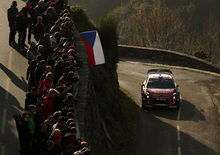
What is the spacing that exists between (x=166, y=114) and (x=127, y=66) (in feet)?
47.9

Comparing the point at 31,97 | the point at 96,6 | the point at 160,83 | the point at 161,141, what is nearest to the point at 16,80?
the point at 31,97

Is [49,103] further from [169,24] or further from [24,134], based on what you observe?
[169,24]

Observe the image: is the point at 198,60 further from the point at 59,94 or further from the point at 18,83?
the point at 59,94

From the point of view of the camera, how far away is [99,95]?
27.3 metres

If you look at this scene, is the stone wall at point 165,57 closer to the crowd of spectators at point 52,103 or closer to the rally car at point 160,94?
the rally car at point 160,94

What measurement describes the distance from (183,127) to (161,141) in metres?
2.26

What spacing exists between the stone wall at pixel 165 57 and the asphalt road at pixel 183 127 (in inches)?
280

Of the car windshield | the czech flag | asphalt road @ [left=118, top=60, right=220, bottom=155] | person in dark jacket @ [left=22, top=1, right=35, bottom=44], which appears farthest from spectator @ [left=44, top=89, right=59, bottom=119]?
the car windshield

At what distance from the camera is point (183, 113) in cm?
3109

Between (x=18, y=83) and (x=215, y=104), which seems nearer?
(x=18, y=83)

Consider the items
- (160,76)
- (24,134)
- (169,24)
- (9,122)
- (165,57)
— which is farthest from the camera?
(169,24)

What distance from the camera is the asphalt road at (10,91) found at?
15.8 meters

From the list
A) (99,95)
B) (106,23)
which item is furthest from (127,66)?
(99,95)

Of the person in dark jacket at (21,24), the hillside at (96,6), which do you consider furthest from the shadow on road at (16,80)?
the hillside at (96,6)
